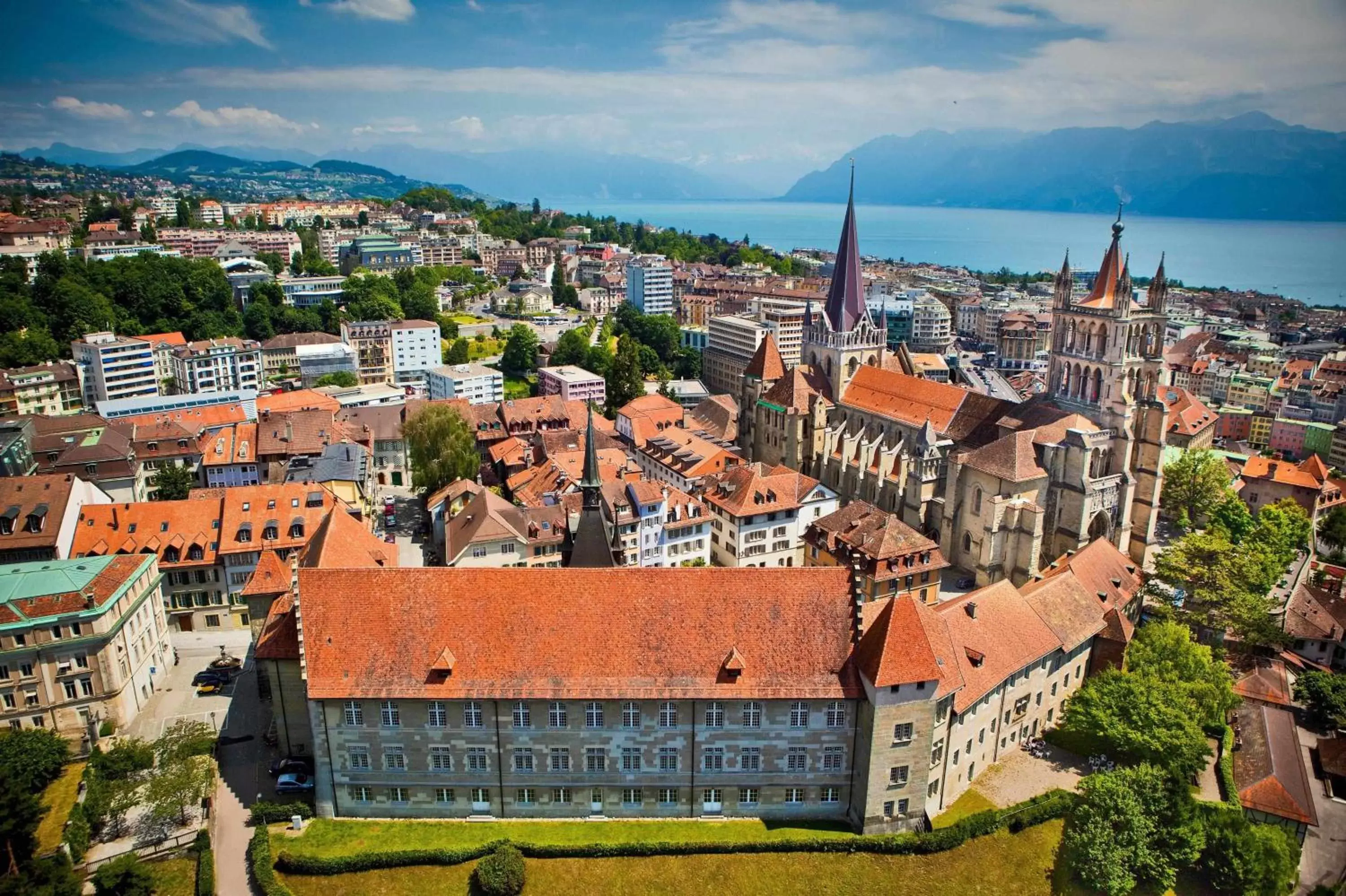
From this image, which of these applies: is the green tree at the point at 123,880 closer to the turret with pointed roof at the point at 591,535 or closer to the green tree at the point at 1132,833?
the turret with pointed roof at the point at 591,535

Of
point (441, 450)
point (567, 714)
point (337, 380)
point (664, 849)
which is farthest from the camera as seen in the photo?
point (337, 380)

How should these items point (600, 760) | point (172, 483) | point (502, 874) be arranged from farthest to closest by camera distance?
point (172, 483) → point (600, 760) → point (502, 874)

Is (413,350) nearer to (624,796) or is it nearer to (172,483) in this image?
(172,483)

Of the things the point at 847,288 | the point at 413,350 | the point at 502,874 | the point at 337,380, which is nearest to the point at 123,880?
the point at 502,874

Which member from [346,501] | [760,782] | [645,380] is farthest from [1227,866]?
[645,380]

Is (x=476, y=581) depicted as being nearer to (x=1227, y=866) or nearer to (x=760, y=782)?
(x=760, y=782)

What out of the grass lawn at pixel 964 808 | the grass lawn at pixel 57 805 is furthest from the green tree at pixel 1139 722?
the grass lawn at pixel 57 805
